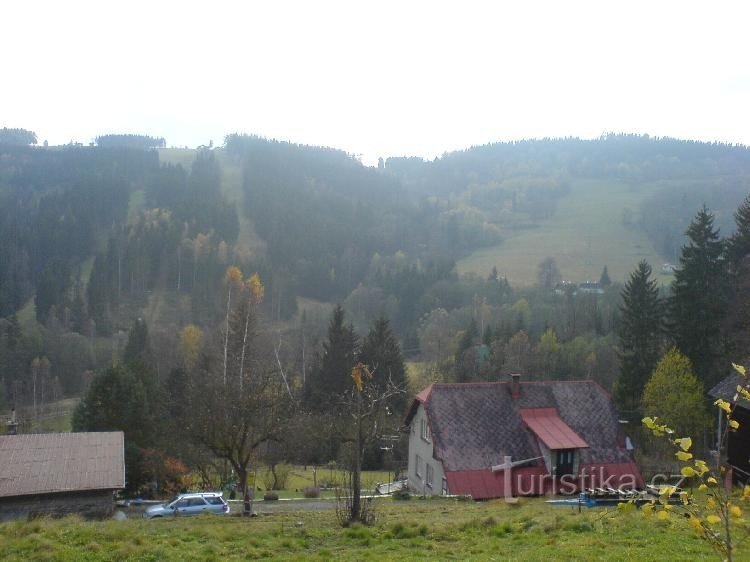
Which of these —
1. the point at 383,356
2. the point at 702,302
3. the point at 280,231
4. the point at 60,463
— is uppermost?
the point at 280,231

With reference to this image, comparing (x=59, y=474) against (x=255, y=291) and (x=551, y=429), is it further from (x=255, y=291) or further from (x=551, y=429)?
(x=255, y=291)

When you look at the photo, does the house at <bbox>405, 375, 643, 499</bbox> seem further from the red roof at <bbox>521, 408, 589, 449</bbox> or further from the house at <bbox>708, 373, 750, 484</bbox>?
the house at <bbox>708, 373, 750, 484</bbox>

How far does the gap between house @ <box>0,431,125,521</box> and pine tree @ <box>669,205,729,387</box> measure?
33.1 m

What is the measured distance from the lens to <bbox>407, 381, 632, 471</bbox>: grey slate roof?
29.9 m

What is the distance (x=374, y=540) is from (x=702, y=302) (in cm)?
3268

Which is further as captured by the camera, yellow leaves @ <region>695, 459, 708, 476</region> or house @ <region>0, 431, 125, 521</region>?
house @ <region>0, 431, 125, 521</region>

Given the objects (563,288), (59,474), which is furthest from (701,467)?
(563,288)

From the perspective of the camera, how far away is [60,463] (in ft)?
75.1

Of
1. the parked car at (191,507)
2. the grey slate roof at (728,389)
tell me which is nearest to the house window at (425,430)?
the parked car at (191,507)

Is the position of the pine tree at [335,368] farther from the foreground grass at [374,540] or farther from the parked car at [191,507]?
the foreground grass at [374,540]

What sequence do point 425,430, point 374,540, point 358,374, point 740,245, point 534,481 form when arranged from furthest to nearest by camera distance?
point 740,245 → point 425,430 → point 534,481 → point 358,374 → point 374,540

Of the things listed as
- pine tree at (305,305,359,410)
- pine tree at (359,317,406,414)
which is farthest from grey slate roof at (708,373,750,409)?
pine tree at (305,305,359,410)

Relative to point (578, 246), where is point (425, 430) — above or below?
below

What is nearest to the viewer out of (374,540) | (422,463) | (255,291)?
(374,540)
